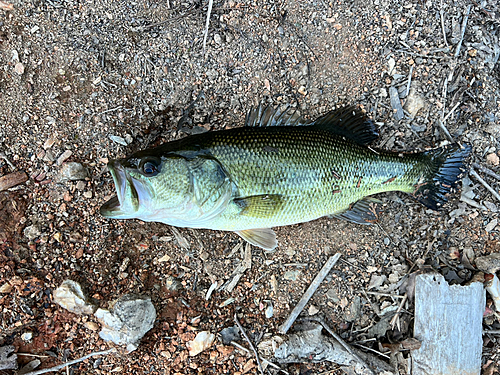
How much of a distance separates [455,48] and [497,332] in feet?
10.3

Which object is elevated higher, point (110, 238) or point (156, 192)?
point (156, 192)

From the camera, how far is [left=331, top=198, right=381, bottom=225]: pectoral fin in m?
3.38

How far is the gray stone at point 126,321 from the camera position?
305 centimetres

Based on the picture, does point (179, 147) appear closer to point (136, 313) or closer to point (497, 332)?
point (136, 313)

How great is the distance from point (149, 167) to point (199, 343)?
1829mm

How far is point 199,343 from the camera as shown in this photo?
320cm

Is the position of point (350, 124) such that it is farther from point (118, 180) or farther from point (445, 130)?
point (118, 180)

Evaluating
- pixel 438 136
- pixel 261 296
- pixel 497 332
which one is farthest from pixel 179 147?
pixel 497 332

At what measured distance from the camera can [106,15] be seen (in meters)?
3.36

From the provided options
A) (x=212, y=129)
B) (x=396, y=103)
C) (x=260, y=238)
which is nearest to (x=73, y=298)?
(x=260, y=238)

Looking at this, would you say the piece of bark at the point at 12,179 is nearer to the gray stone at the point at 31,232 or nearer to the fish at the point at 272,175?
the gray stone at the point at 31,232

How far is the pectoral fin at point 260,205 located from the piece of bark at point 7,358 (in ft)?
8.23

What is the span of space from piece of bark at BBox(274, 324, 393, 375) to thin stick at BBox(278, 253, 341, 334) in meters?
0.11

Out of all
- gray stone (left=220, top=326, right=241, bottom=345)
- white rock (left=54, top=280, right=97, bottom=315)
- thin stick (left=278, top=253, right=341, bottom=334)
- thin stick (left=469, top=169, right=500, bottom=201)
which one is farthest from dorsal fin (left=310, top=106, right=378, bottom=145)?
white rock (left=54, top=280, right=97, bottom=315)
